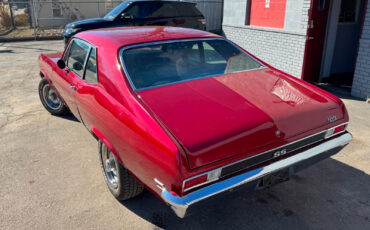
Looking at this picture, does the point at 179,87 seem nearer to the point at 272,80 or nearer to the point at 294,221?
the point at 272,80

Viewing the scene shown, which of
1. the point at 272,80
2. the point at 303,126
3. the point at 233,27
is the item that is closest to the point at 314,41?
the point at 233,27

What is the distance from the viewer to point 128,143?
2689mm

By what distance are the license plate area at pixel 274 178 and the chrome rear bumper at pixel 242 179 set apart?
0.08 meters

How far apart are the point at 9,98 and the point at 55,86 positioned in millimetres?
2513

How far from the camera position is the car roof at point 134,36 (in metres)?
3.41

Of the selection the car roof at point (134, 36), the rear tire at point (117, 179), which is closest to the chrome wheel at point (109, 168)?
the rear tire at point (117, 179)

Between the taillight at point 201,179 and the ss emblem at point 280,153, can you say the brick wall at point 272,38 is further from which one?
the taillight at point 201,179

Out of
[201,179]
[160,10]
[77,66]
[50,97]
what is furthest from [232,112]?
[160,10]

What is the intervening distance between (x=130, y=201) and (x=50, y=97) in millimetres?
3202

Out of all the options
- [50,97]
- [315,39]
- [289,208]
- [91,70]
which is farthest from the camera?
[315,39]

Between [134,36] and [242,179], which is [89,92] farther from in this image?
[242,179]

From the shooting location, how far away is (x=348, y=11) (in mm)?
7805

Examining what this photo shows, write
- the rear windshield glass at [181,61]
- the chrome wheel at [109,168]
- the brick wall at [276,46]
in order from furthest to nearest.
A: 1. the brick wall at [276,46]
2. the chrome wheel at [109,168]
3. the rear windshield glass at [181,61]

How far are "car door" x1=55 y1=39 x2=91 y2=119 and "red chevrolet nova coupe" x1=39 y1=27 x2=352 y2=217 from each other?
38 mm
